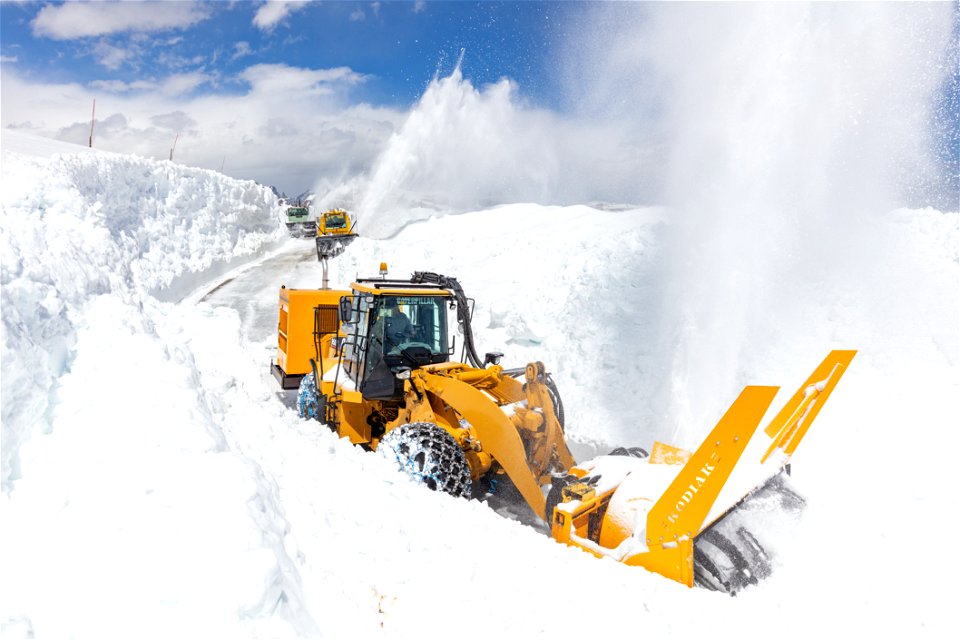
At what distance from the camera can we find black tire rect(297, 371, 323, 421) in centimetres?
766

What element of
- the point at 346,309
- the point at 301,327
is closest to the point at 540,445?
the point at 346,309

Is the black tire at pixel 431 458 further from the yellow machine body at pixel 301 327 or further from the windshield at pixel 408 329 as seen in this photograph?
the yellow machine body at pixel 301 327

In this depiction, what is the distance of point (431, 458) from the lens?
4949 mm

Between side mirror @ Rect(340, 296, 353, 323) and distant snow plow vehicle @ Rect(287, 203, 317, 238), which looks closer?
side mirror @ Rect(340, 296, 353, 323)

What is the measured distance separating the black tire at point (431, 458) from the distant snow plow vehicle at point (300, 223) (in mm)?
26590

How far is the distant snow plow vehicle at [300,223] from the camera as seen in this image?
30.2 meters

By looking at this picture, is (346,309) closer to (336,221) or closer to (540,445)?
(540,445)

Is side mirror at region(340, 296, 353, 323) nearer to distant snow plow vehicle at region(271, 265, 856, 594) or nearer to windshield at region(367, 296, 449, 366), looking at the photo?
distant snow plow vehicle at region(271, 265, 856, 594)

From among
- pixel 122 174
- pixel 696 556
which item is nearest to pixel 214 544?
pixel 696 556

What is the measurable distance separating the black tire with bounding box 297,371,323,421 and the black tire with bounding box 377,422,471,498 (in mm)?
2714

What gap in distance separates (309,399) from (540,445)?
374cm

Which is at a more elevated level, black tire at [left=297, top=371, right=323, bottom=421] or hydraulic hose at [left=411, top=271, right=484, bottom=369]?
hydraulic hose at [left=411, top=271, right=484, bottom=369]

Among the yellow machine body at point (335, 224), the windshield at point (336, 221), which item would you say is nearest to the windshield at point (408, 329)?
the yellow machine body at point (335, 224)

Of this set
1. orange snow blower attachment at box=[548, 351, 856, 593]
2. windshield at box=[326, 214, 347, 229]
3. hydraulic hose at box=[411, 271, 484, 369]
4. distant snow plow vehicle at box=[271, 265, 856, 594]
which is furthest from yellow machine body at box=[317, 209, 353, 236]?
orange snow blower attachment at box=[548, 351, 856, 593]
